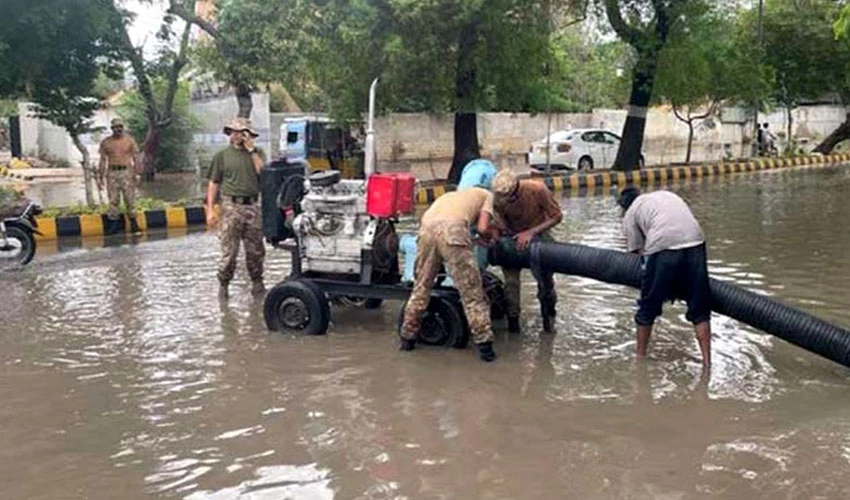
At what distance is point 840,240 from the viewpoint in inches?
477

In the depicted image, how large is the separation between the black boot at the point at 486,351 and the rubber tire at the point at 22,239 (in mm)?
6255

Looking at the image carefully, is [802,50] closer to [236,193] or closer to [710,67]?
[710,67]

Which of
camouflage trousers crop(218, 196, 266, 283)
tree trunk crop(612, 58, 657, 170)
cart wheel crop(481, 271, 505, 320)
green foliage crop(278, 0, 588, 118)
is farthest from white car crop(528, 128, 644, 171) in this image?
cart wheel crop(481, 271, 505, 320)

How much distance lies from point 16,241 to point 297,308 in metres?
4.83

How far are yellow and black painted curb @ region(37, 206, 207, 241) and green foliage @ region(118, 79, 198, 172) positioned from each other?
10.5m

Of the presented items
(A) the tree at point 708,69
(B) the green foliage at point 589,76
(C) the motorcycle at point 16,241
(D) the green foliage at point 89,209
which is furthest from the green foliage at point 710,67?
(C) the motorcycle at point 16,241

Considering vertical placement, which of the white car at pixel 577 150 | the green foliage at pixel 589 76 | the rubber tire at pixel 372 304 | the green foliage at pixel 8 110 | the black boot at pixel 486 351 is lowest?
the black boot at pixel 486 351

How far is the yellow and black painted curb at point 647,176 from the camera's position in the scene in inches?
768

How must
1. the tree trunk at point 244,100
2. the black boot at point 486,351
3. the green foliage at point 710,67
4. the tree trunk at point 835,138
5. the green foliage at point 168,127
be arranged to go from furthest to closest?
1. the tree trunk at point 835,138
2. the green foliage at point 168,127
3. the green foliage at point 710,67
4. the tree trunk at point 244,100
5. the black boot at point 486,351

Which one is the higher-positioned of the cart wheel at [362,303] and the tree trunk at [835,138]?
the tree trunk at [835,138]

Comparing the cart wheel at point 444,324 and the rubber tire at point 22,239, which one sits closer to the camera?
the cart wheel at point 444,324

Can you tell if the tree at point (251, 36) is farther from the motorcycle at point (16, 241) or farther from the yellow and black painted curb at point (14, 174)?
the motorcycle at point (16, 241)

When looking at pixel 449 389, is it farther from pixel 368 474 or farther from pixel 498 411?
pixel 368 474

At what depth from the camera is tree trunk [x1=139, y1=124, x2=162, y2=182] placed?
22.5m
